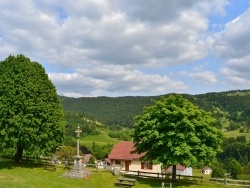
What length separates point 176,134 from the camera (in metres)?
31.5

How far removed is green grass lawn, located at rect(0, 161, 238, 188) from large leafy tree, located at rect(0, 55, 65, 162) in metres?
2.10

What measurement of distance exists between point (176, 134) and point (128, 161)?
25.6m

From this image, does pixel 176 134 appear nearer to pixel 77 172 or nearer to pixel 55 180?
pixel 77 172

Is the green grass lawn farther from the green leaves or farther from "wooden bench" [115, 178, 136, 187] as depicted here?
the green leaves

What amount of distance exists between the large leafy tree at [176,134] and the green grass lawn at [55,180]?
2.94 meters

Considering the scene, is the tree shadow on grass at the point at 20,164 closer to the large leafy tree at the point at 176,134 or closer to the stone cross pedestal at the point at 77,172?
the stone cross pedestal at the point at 77,172

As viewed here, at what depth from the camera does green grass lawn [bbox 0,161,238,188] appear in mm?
29047

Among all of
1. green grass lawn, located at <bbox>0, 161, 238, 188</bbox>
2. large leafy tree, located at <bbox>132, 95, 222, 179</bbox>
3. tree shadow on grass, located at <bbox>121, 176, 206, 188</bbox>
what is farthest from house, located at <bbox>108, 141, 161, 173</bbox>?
large leafy tree, located at <bbox>132, 95, 222, 179</bbox>

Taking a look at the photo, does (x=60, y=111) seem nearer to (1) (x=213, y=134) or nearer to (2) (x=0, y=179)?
(2) (x=0, y=179)

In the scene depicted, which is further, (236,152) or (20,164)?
(236,152)

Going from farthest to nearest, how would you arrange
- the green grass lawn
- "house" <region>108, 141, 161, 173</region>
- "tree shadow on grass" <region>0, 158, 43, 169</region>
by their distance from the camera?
"house" <region>108, 141, 161, 173</region>, "tree shadow on grass" <region>0, 158, 43, 169</region>, the green grass lawn

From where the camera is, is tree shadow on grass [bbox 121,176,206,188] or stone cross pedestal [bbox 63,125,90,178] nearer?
tree shadow on grass [bbox 121,176,206,188]

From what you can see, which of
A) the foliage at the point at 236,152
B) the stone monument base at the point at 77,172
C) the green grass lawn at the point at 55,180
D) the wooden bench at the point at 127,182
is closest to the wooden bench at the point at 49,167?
the green grass lawn at the point at 55,180

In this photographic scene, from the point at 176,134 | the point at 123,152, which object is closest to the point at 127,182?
the point at 176,134
